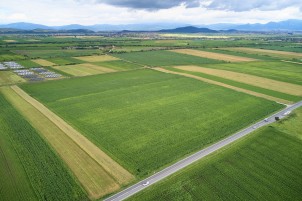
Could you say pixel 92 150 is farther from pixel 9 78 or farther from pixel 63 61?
pixel 63 61

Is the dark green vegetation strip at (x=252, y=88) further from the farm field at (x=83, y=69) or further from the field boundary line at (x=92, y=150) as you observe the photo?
the field boundary line at (x=92, y=150)

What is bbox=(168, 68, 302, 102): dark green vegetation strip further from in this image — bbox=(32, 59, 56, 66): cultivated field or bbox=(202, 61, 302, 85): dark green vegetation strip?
bbox=(32, 59, 56, 66): cultivated field

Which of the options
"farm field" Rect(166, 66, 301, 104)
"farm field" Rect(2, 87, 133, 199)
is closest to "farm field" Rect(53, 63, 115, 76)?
"farm field" Rect(166, 66, 301, 104)

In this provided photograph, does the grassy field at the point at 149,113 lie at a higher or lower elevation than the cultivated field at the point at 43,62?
lower

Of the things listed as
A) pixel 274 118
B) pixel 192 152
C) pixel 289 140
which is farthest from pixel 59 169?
pixel 274 118

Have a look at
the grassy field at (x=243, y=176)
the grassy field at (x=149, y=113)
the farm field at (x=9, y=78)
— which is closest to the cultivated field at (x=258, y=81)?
the grassy field at (x=149, y=113)

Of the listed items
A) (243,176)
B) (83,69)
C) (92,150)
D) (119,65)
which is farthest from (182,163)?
(119,65)
